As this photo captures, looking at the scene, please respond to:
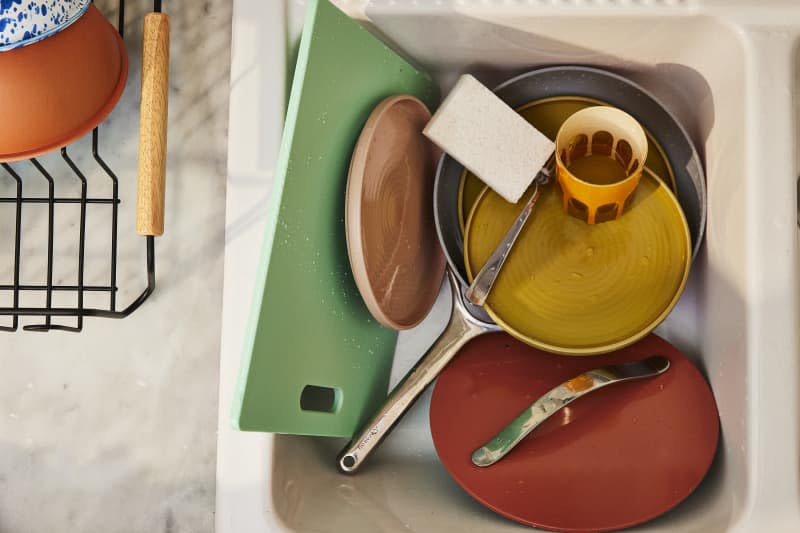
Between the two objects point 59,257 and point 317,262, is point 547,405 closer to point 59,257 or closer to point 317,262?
point 317,262

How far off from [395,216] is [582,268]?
0.68 feet

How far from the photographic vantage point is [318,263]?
70cm

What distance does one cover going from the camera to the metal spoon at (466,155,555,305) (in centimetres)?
80

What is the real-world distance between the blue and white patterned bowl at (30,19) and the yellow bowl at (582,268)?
1.41 feet

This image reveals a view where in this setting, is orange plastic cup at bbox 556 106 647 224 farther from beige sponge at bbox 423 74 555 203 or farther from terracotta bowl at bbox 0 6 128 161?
terracotta bowl at bbox 0 6 128 161

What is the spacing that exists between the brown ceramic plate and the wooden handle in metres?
0.17

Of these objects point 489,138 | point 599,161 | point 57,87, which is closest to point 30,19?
point 57,87

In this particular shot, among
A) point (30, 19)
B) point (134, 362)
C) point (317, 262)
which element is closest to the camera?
point (30, 19)

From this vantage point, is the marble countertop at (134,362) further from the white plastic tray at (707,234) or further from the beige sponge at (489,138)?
the beige sponge at (489,138)

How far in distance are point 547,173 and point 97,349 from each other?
500mm

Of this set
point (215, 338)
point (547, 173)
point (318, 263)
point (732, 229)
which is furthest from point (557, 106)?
point (215, 338)

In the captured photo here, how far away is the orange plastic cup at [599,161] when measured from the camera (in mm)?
768

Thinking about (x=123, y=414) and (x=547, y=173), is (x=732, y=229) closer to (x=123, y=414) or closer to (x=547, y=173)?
(x=547, y=173)

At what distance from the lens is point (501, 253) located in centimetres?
81
